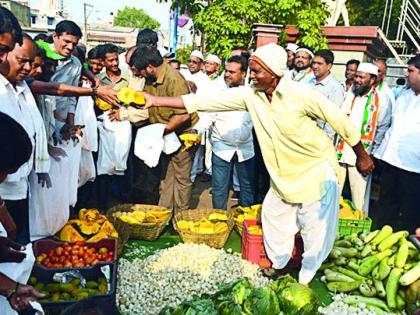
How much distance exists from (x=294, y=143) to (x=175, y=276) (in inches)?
56.8

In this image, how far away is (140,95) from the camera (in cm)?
323

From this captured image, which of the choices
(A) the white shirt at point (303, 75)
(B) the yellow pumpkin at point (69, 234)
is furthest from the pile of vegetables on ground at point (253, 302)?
(A) the white shirt at point (303, 75)

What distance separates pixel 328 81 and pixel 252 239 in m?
2.38

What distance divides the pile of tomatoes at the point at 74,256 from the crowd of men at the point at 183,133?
28 cm

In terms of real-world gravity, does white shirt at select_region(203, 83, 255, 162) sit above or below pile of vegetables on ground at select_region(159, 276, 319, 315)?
above

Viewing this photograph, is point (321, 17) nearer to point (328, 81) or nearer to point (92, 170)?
point (328, 81)

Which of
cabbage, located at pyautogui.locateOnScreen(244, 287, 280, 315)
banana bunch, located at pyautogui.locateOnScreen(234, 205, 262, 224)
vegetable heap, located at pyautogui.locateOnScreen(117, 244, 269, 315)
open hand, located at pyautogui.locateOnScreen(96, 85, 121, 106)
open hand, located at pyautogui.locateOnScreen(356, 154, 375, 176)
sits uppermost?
open hand, located at pyautogui.locateOnScreen(96, 85, 121, 106)

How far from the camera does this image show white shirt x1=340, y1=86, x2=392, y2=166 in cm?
488

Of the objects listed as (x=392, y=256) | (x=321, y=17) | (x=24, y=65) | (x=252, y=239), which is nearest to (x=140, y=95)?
(x=24, y=65)

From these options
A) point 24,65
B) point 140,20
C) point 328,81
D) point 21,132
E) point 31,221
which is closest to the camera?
point 21,132

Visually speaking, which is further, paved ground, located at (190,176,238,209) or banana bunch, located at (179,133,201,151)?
paved ground, located at (190,176,238,209)

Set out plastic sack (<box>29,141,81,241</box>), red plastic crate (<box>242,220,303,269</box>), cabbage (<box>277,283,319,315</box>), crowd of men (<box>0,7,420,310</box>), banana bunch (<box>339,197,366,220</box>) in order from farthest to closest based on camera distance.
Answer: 1. banana bunch (<box>339,197,366,220</box>)
2. red plastic crate (<box>242,220,303,269</box>)
3. plastic sack (<box>29,141,81,241</box>)
4. crowd of men (<box>0,7,420,310</box>)
5. cabbage (<box>277,283,319,315</box>)

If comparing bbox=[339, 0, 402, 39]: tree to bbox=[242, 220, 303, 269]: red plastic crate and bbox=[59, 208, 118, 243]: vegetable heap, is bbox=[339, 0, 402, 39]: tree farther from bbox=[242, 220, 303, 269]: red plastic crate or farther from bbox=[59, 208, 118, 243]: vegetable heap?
bbox=[59, 208, 118, 243]: vegetable heap

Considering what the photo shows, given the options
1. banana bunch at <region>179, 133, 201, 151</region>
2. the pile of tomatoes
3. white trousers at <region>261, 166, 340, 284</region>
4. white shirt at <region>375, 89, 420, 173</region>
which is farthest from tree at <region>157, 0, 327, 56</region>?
the pile of tomatoes
